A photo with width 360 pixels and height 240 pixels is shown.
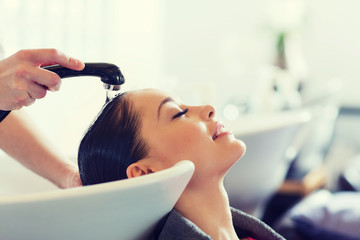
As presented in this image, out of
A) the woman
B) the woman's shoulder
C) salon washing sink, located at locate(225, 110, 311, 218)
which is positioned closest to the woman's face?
the woman

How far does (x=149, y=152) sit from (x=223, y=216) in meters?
0.18

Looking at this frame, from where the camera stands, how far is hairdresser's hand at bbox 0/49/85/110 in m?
0.70

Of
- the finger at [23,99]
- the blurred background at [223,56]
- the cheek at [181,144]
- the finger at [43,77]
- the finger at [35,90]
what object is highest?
the finger at [43,77]

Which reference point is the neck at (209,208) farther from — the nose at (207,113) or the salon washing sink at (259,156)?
the salon washing sink at (259,156)

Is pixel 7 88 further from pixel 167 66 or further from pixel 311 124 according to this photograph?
pixel 167 66

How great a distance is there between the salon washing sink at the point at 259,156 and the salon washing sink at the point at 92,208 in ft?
2.59

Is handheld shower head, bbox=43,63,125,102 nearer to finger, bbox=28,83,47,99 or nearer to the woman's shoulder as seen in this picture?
finger, bbox=28,83,47,99

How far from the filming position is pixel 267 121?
1517 millimetres

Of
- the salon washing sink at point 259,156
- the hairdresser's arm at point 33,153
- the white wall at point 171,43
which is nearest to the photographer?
the hairdresser's arm at point 33,153

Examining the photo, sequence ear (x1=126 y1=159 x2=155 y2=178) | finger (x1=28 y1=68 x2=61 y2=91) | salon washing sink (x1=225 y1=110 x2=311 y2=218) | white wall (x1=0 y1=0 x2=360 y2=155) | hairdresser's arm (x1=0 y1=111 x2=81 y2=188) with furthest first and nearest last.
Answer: white wall (x1=0 y1=0 x2=360 y2=155) < salon washing sink (x1=225 y1=110 x2=311 y2=218) < hairdresser's arm (x1=0 y1=111 x2=81 y2=188) < ear (x1=126 y1=159 x2=155 y2=178) < finger (x1=28 y1=68 x2=61 y2=91)

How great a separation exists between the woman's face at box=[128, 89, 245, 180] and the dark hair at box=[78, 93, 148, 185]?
0.02 metres

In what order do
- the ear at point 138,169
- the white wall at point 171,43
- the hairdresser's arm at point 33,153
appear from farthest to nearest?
the white wall at point 171,43
the hairdresser's arm at point 33,153
the ear at point 138,169

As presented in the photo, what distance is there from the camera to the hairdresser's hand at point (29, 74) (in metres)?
0.70

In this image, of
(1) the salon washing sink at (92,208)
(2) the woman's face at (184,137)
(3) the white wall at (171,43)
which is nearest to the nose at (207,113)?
(2) the woman's face at (184,137)
